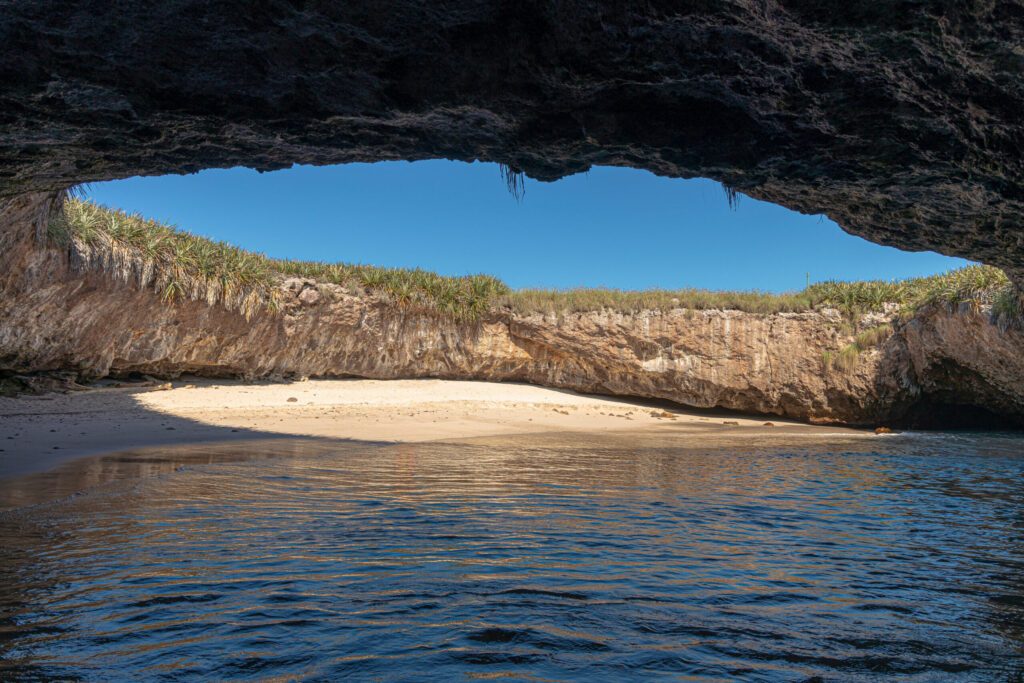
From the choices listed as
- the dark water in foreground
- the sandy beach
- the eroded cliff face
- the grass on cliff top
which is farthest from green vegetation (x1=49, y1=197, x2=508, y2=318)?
the dark water in foreground

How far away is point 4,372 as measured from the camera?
13305mm

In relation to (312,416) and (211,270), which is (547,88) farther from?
(211,270)

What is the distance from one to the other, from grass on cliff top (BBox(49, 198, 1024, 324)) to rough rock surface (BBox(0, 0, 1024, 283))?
9.24 metres

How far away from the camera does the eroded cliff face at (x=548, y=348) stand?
13828 millimetres

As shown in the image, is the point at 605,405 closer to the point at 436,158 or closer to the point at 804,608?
the point at 436,158

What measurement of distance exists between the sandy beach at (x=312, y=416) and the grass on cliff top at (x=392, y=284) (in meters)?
2.62

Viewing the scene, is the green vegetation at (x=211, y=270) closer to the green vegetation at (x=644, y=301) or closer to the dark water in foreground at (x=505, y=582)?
the green vegetation at (x=644, y=301)

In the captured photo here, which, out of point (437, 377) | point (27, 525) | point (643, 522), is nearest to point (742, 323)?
point (437, 377)

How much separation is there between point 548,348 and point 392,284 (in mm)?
5464

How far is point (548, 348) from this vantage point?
67.3 feet

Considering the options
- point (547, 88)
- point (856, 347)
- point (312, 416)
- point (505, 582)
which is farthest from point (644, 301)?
point (505, 582)

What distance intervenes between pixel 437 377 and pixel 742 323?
9707mm

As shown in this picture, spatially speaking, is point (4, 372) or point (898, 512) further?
point (4, 372)

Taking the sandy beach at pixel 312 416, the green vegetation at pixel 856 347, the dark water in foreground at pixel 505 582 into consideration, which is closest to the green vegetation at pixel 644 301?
the green vegetation at pixel 856 347
